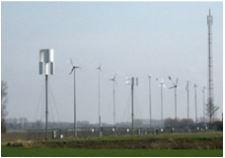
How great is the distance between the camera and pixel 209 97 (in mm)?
73938

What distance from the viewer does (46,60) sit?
4269 centimetres

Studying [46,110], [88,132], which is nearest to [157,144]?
[46,110]

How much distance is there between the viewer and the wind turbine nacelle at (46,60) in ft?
138

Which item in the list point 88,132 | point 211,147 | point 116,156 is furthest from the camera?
point 88,132

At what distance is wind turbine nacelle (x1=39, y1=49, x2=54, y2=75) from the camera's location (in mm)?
42062

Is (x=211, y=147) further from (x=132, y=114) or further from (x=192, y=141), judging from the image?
(x=132, y=114)

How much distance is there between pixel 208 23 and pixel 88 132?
18.4 meters

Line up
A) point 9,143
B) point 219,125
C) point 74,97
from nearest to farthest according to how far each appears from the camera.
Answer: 1. point 9,143
2. point 74,97
3. point 219,125

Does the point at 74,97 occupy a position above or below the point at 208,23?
below

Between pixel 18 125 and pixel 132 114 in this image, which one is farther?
pixel 18 125

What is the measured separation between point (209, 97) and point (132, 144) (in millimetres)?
34879

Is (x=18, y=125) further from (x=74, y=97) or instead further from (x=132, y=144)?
(x=132, y=144)

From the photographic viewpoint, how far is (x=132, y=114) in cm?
6612

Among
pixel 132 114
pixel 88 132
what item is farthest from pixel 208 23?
pixel 88 132
